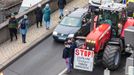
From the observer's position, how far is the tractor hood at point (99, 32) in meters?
19.5

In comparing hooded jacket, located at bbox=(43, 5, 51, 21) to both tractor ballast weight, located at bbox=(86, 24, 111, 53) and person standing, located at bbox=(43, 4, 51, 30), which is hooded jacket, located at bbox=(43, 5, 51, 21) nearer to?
person standing, located at bbox=(43, 4, 51, 30)

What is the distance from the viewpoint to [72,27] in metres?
24.0

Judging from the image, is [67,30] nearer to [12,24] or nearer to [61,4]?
[12,24]

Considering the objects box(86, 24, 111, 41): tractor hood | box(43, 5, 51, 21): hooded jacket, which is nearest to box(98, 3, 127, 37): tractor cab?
box(86, 24, 111, 41): tractor hood

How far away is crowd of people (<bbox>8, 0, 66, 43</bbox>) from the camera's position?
2361cm

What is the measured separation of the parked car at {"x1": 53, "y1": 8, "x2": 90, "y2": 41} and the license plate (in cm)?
422

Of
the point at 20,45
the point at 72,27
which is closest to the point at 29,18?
the point at 20,45

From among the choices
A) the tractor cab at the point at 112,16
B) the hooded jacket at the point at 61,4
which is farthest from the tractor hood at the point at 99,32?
the hooded jacket at the point at 61,4

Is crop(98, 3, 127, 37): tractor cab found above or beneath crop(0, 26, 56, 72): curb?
above

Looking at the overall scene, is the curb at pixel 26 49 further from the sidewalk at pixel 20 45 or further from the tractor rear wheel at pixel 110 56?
the tractor rear wheel at pixel 110 56

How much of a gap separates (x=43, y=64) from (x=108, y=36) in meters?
3.66

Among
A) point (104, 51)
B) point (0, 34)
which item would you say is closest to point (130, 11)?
point (104, 51)

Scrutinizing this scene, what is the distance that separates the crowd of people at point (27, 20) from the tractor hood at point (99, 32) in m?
5.01

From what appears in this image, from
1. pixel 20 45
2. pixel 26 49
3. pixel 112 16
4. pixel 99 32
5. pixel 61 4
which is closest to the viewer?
pixel 99 32
